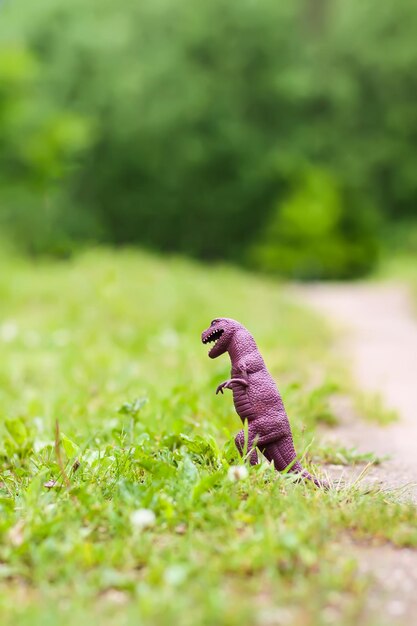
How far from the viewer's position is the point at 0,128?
17.2 meters

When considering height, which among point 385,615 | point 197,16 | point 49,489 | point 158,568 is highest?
point 197,16

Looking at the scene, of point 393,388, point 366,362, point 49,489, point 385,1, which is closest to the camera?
point 49,489

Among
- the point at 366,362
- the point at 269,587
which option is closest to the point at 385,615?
the point at 269,587

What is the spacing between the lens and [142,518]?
7.53 ft

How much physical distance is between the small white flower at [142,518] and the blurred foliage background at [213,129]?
16566 mm

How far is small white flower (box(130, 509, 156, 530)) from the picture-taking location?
7.52 feet

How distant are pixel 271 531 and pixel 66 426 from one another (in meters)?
2.03

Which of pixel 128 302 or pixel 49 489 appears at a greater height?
pixel 128 302

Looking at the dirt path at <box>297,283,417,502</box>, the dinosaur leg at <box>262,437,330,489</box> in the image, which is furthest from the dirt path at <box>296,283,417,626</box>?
the dinosaur leg at <box>262,437,330,489</box>

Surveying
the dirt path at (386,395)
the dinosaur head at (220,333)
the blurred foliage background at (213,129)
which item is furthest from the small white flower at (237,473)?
the blurred foliage background at (213,129)

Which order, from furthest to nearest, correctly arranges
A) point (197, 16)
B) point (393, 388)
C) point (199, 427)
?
point (197, 16)
point (393, 388)
point (199, 427)

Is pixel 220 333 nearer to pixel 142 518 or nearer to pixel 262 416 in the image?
pixel 262 416

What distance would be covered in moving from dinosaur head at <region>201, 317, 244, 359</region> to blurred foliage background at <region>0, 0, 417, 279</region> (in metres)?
15.9

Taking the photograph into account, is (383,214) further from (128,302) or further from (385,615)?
(385,615)
